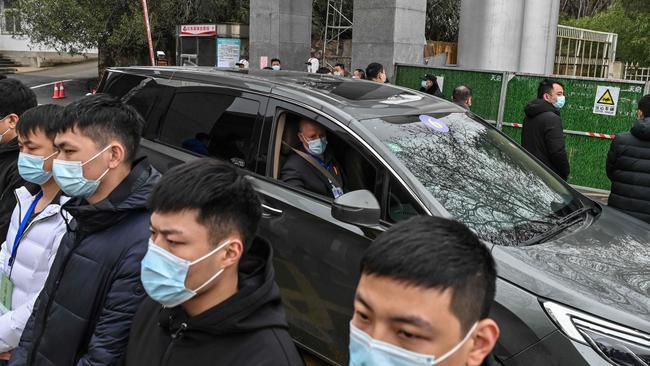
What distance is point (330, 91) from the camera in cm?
406

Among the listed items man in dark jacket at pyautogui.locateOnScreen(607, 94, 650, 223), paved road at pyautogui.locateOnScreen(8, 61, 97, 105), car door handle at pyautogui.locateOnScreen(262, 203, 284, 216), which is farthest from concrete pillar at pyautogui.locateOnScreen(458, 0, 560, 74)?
paved road at pyautogui.locateOnScreen(8, 61, 97, 105)

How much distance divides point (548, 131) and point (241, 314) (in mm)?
4643

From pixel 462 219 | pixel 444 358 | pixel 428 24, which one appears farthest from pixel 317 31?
pixel 444 358

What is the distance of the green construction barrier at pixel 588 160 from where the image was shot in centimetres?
878

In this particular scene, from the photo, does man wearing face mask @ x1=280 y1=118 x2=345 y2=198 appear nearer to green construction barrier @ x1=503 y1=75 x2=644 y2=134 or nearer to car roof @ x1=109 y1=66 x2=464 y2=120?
car roof @ x1=109 y1=66 x2=464 y2=120

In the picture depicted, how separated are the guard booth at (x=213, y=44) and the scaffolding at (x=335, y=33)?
4.12 m

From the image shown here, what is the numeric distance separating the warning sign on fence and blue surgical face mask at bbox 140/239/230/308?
26.3 feet

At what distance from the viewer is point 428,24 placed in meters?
26.3

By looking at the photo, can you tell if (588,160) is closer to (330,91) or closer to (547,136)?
(547,136)

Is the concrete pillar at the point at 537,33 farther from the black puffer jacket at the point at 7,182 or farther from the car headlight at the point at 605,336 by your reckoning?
the black puffer jacket at the point at 7,182

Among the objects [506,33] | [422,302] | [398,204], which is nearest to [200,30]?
[506,33]

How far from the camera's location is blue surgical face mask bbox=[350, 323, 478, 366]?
143cm

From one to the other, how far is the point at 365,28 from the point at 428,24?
48.8 feet

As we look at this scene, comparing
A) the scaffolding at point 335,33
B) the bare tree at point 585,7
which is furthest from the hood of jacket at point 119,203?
the bare tree at point 585,7
